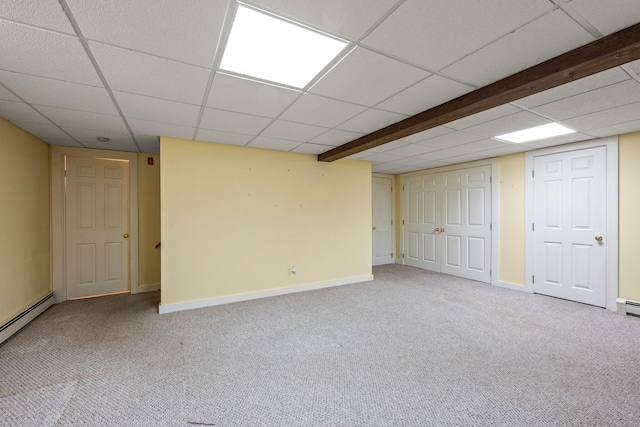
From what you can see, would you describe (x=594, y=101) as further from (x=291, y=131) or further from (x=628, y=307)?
(x=291, y=131)

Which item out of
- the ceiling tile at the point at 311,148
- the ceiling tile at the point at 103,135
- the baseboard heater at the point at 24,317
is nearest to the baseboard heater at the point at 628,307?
the ceiling tile at the point at 311,148

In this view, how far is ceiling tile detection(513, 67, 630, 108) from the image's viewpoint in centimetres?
191

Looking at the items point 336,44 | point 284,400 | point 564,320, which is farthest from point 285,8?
point 564,320

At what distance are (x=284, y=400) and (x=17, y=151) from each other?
393cm

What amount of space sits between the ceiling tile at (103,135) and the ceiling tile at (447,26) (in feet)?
10.9

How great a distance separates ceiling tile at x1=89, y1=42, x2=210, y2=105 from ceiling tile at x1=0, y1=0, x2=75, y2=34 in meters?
0.17

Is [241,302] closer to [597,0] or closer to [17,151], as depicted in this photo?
[17,151]

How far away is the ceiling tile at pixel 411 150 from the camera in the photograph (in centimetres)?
398

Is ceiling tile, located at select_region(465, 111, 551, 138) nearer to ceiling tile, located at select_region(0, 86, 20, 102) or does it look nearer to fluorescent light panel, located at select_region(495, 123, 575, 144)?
fluorescent light panel, located at select_region(495, 123, 575, 144)

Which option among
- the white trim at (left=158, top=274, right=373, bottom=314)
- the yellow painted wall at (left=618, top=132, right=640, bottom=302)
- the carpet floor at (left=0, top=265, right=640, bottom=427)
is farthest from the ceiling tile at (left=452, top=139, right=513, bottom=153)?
the white trim at (left=158, top=274, right=373, bottom=314)

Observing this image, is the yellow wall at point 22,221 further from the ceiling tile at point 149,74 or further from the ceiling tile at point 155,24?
the ceiling tile at point 155,24

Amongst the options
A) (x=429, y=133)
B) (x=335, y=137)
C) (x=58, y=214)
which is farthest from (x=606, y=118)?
(x=58, y=214)

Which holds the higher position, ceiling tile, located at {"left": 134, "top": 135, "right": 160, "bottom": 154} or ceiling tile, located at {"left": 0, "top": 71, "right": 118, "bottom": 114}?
ceiling tile, located at {"left": 134, "top": 135, "right": 160, "bottom": 154}

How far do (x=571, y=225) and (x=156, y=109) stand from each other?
215 inches
